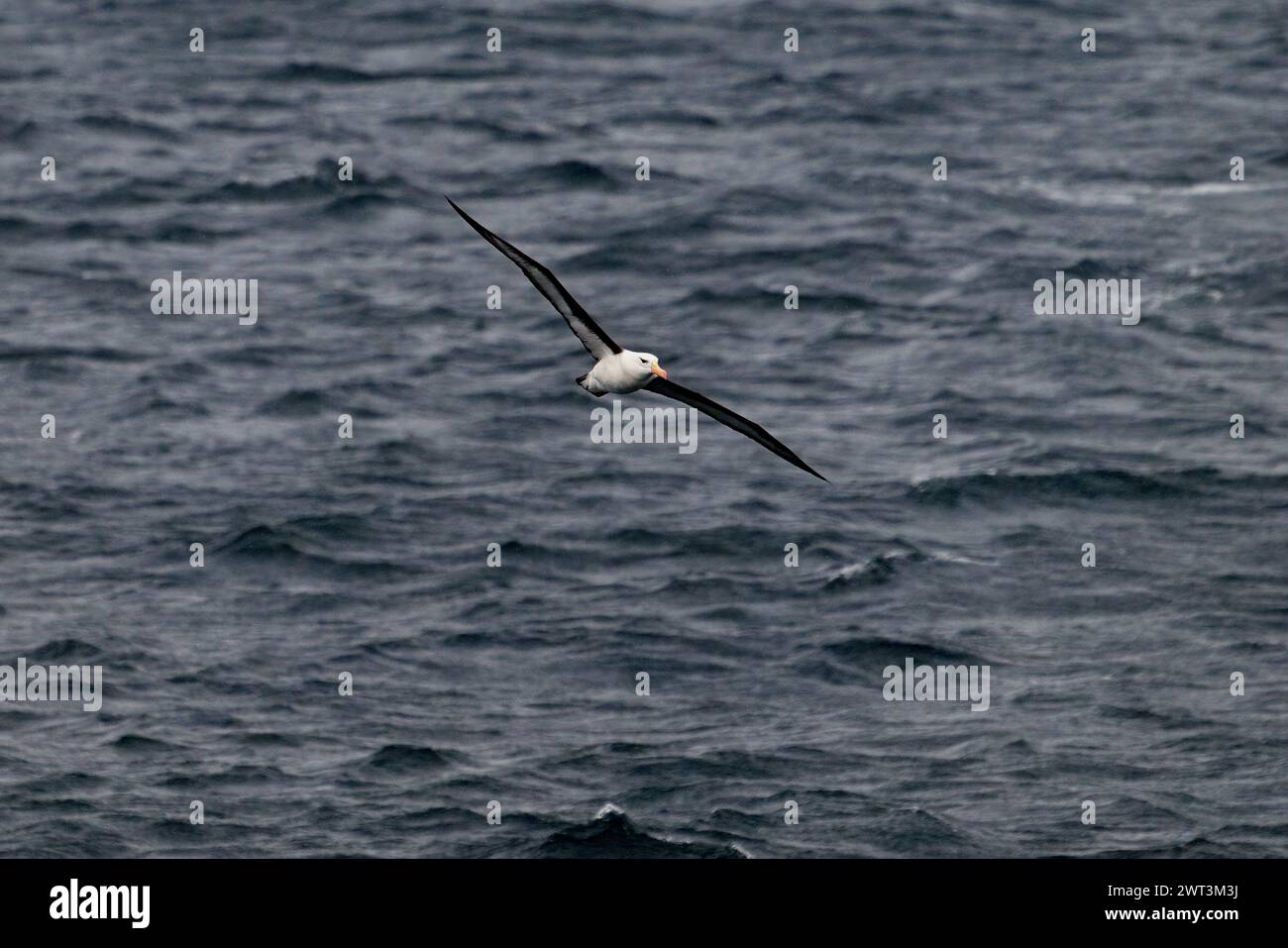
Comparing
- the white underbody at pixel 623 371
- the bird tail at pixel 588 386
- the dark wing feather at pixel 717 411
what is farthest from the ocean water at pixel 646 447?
the dark wing feather at pixel 717 411

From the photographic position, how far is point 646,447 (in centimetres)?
5178

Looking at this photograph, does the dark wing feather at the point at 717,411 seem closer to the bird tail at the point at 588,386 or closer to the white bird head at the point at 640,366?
the white bird head at the point at 640,366

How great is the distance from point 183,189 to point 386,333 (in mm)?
10877

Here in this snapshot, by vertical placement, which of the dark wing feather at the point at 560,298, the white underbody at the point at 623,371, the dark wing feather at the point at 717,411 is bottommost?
the dark wing feather at the point at 717,411

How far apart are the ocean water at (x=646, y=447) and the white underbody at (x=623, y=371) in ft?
51.5

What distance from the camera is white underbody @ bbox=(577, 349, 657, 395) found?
23203mm

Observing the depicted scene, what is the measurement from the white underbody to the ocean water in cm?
1569

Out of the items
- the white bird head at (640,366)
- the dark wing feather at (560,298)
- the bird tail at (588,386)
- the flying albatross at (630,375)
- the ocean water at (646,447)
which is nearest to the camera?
the dark wing feather at (560,298)

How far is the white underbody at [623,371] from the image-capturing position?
76.1ft

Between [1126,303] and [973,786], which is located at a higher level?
[1126,303]

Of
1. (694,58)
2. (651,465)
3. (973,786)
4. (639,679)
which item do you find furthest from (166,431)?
(694,58)

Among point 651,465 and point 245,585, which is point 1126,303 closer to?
point 651,465

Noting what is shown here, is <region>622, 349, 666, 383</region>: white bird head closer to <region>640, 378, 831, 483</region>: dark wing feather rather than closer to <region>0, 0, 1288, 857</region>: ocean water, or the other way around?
<region>640, 378, 831, 483</region>: dark wing feather

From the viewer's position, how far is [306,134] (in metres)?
67.6
